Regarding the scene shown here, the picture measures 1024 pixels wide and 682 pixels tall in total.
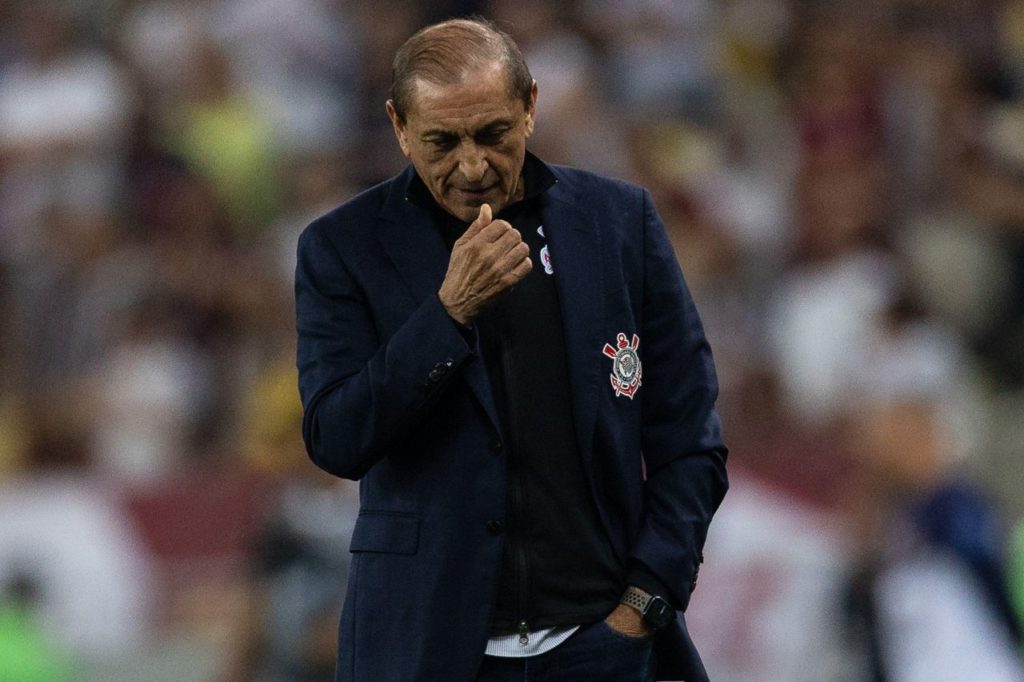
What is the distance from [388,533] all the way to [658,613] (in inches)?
19.2

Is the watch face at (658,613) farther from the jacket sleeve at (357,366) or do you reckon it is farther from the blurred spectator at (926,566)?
the blurred spectator at (926,566)

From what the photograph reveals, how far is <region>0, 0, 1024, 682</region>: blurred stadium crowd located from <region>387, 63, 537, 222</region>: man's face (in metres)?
2.87

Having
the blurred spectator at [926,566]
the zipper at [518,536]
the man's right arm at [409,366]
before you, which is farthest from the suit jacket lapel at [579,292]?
the blurred spectator at [926,566]

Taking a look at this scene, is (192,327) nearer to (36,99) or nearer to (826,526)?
(36,99)

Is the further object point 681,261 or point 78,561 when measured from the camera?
point 681,261

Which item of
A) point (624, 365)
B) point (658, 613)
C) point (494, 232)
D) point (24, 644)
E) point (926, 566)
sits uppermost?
point (494, 232)

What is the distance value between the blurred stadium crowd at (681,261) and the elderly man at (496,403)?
2.50 m

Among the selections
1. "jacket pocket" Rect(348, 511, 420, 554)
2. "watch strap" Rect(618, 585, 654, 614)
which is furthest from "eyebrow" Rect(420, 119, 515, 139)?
"watch strap" Rect(618, 585, 654, 614)

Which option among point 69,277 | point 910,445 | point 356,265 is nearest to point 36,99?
point 69,277

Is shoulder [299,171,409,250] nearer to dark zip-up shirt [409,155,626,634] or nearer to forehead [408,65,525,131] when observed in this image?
dark zip-up shirt [409,155,626,634]

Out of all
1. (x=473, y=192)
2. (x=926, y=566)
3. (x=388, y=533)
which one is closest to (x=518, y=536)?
(x=388, y=533)

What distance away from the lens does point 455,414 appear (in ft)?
11.0

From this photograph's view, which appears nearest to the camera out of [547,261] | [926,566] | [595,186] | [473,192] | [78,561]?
[473,192]

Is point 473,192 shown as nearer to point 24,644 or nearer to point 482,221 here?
point 482,221
